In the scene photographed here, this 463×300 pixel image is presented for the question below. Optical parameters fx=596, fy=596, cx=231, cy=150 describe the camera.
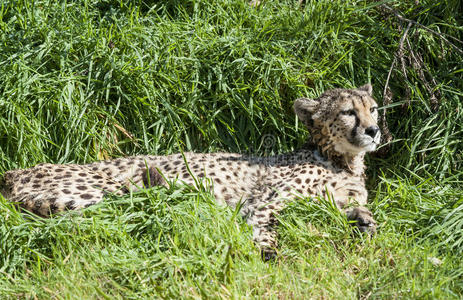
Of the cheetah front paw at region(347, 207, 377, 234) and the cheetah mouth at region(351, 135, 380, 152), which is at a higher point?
the cheetah mouth at region(351, 135, 380, 152)

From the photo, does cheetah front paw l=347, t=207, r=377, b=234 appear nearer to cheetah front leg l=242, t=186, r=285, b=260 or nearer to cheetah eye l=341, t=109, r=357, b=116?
cheetah front leg l=242, t=186, r=285, b=260

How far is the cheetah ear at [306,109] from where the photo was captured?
4.52 metres

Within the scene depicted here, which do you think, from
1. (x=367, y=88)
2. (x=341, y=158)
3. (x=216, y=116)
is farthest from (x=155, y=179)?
(x=367, y=88)

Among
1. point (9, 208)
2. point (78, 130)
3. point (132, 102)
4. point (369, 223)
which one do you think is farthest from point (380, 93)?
point (9, 208)

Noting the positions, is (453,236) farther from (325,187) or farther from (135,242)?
(135,242)

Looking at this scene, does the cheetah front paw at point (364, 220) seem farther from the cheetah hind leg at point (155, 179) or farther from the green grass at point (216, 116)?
the cheetah hind leg at point (155, 179)

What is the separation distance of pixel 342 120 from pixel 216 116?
110cm

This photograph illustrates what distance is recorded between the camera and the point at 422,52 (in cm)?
521

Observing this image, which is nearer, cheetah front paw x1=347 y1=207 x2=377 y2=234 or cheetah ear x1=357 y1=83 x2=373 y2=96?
cheetah front paw x1=347 y1=207 x2=377 y2=234

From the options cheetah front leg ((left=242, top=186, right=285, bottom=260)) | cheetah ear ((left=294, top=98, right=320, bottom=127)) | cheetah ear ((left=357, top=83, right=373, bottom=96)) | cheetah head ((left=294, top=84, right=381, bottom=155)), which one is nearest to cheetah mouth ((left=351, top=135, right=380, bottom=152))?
cheetah head ((left=294, top=84, right=381, bottom=155))

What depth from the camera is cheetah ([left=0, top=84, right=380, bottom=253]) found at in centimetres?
390

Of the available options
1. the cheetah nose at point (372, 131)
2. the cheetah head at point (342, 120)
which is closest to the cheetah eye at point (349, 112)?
the cheetah head at point (342, 120)

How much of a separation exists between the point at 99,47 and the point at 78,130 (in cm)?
77

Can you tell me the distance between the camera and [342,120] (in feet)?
14.4
